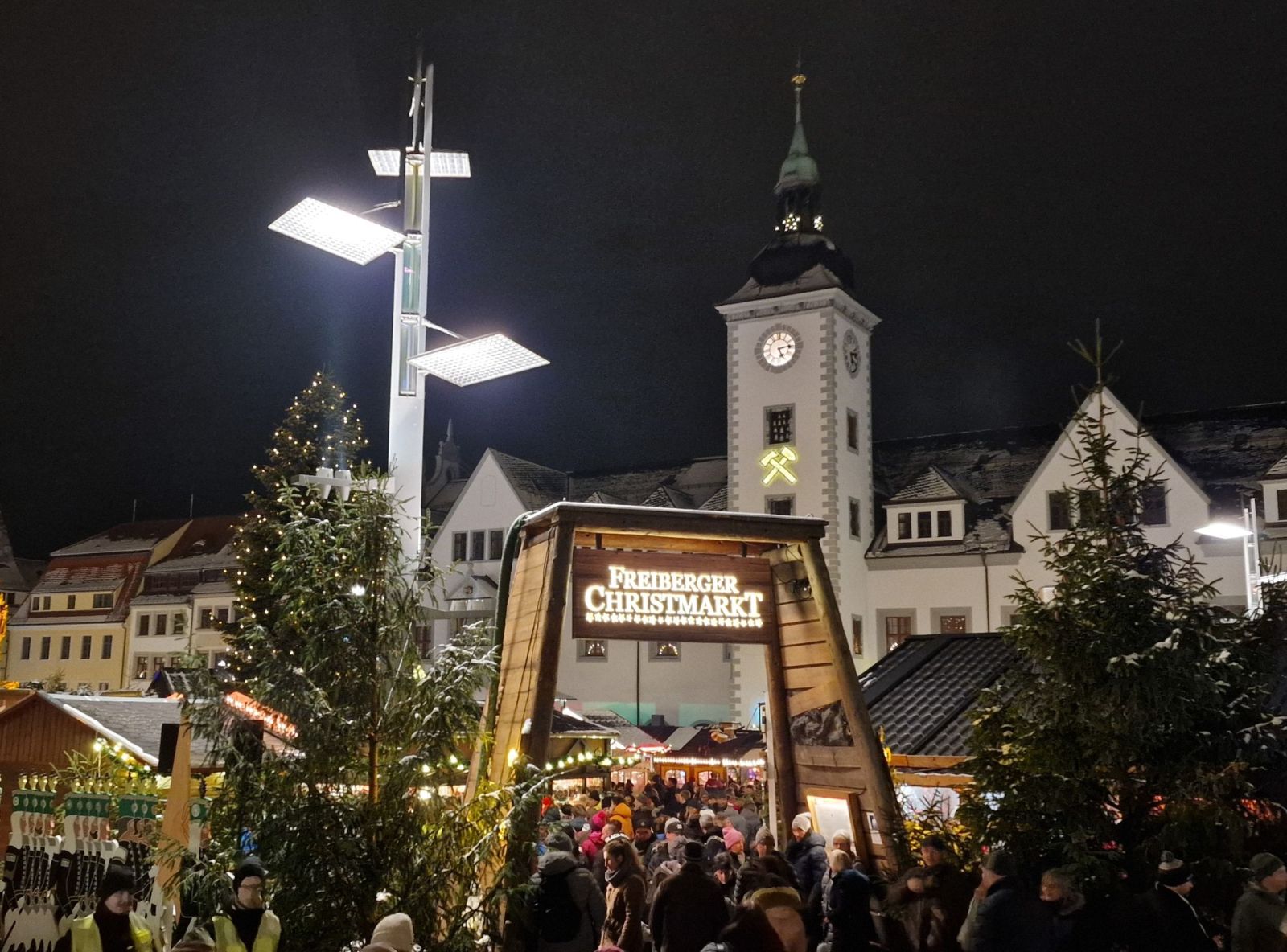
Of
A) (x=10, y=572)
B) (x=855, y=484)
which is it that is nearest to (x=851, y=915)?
(x=855, y=484)

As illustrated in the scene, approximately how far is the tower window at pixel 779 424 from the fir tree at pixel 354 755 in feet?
104

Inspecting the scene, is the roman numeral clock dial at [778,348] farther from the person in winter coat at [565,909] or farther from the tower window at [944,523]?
the person in winter coat at [565,909]

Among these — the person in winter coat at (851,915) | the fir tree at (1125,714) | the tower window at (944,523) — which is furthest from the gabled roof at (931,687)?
the tower window at (944,523)

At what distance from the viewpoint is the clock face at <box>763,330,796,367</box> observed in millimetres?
39375

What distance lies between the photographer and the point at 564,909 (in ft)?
28.8

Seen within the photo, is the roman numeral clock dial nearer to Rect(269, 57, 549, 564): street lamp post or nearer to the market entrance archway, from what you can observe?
the market entrance archway

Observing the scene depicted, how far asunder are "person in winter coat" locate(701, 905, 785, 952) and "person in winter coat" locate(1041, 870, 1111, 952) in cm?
174

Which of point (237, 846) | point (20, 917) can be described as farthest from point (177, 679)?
point (20, 917)

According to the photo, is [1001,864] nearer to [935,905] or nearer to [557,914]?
[935,905]

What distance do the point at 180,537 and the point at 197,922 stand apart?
57343 mm

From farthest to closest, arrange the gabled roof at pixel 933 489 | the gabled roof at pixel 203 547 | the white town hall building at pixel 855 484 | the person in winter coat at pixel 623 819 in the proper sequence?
the gabled roof at pixel 203 547
the gabled roof at pixel 933 489
the white town hall building at pixel 855 484
the person in winter coat at pixel 623 819

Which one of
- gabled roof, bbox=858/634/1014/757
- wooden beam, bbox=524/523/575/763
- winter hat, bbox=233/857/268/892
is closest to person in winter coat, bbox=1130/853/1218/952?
wooden beam, bbox=524/523/575/763

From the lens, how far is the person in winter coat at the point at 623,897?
30.5 ft

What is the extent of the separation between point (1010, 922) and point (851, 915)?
148 cm
